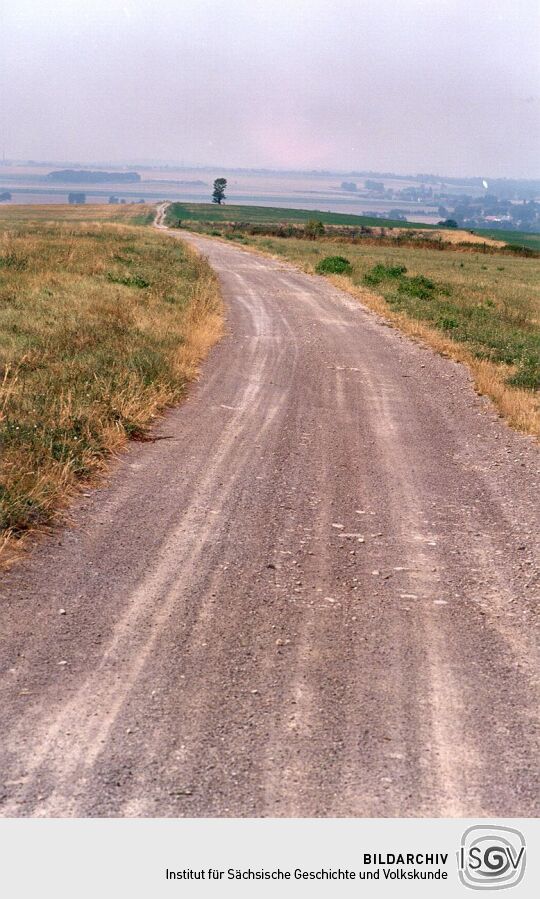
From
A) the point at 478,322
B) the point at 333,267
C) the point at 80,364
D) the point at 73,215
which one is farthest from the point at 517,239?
the point at 80,364

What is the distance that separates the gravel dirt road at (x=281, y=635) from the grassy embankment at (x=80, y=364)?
1.37 feet

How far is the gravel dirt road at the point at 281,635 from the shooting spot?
3.52 m

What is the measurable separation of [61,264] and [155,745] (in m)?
25.2

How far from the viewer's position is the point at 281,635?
193 inches

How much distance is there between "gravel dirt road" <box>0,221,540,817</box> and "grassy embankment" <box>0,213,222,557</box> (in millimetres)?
417

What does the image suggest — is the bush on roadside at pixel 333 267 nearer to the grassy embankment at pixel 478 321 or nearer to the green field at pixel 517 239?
the grassy embankment at pixel 478 321

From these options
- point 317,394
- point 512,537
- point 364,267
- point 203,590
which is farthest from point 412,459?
point 364,267

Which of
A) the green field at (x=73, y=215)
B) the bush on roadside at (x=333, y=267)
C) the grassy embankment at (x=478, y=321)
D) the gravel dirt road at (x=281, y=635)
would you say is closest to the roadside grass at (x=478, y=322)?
the grassy embankment at (x=478, y=321)

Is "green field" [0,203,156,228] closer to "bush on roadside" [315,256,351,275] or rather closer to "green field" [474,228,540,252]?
"green field" [474,228,540,252]

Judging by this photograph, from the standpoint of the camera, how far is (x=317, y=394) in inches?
479

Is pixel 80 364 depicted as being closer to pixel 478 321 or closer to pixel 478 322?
pixel 478 322

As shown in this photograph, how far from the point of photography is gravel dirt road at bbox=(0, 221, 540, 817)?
3.52 meters
